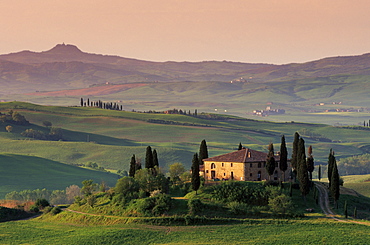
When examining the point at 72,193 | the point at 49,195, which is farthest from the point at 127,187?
the point at 49,195

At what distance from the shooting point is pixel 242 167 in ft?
379

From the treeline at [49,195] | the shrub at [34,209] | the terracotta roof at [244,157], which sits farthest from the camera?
the treeline at [49,195]

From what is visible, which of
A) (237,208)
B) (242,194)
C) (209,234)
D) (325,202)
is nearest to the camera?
(209,234)

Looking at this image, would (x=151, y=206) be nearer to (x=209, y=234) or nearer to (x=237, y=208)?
(x=237, y=208)

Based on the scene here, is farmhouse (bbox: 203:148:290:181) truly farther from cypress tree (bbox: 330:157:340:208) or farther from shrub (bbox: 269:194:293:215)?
cypress tree (bbox: 330:157:340:208)

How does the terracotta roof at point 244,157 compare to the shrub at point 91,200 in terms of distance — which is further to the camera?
the terracotta roof at point 244,157

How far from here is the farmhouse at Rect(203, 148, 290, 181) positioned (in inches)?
4562

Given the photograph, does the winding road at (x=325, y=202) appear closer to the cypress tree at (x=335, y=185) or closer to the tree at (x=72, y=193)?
the cypress tree at (x=335, y=185)

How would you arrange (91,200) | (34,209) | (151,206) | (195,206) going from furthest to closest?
1. (34,209)
2. (91,200)
3. (151,206)
4. (195,206)

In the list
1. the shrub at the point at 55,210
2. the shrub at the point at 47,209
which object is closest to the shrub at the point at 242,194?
the shrub at the point at 55,210

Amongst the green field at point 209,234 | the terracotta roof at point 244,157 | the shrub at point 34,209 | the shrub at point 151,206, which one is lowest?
the shrub at point 34,209

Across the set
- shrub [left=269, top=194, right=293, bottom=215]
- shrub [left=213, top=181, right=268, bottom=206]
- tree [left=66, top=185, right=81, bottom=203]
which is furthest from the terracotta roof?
tree [left=66, top=185, right=81, bottom=203]

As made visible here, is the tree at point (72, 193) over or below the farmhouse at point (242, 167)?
below

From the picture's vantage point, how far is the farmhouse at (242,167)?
380ft
